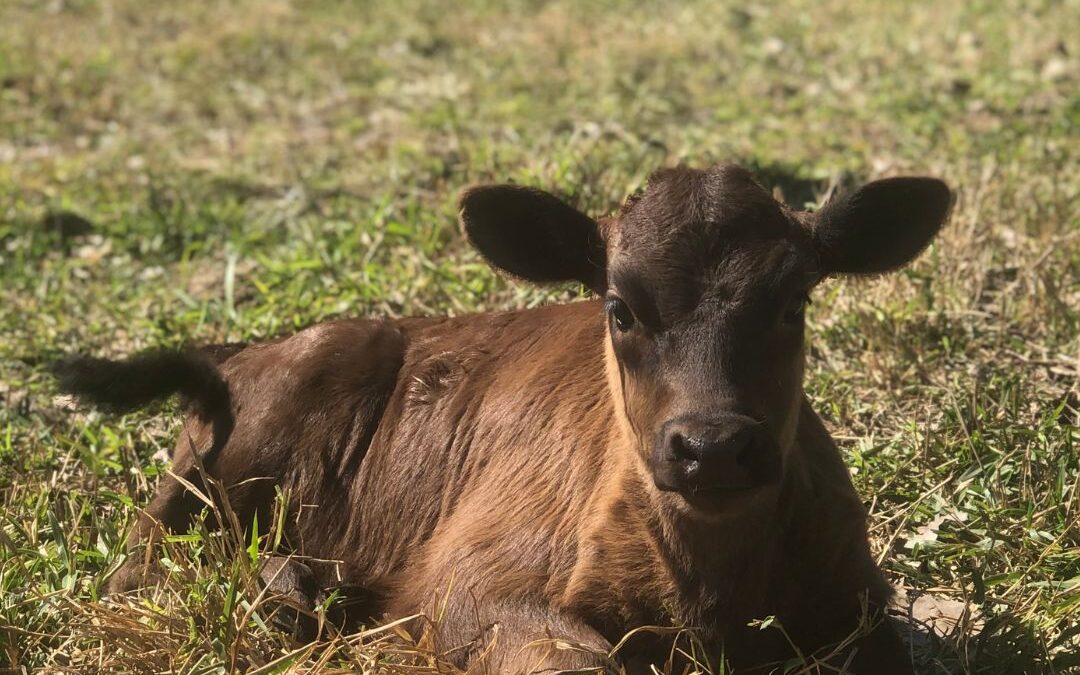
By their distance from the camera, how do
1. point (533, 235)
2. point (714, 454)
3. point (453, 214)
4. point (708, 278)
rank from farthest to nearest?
point (453, 214)
point (533, 235)
point (708, 278)
point (714, 454)

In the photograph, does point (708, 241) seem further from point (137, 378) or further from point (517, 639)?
point (137, 378)

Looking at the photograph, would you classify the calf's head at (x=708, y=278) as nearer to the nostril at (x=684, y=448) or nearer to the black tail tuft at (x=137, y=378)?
the nostril at (x=684, y=448)

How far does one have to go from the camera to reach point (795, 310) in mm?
4434

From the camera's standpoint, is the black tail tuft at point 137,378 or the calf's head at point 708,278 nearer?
the calf's head at point 708,278

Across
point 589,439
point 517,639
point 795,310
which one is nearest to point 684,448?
point 795,310

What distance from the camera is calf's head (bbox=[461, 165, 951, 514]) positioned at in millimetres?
4086

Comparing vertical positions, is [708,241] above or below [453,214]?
above

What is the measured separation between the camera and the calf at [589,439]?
169 inches

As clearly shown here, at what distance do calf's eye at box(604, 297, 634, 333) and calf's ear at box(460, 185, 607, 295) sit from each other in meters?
0.34

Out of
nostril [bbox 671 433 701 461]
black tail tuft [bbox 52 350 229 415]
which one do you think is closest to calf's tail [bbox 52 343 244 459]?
black tail tuft [bbox 52 350 229 415]

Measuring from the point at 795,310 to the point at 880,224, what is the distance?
23.1 inches

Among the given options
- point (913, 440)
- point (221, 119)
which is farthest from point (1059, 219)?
point (221, 119)

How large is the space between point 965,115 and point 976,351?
4561 millimetres

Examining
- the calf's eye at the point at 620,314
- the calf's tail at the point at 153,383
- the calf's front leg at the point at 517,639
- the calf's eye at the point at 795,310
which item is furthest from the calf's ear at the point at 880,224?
the calf's tail at the point at 153,383
